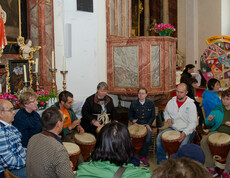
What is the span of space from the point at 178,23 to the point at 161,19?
919mm

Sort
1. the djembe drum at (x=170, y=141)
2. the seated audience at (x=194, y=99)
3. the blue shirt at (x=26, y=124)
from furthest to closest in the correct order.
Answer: the seated audience at (x=194, y=99), the djembe drum at (x=170, y=141), the blue shirt at (x=26, y=124)

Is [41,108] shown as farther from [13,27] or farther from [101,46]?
[101,46]

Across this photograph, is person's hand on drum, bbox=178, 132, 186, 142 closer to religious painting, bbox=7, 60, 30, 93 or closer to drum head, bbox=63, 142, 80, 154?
drum head, bbox=63, 142, 80, 154

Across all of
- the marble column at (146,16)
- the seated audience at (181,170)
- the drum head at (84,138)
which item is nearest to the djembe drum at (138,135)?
the drum head at (84,138)

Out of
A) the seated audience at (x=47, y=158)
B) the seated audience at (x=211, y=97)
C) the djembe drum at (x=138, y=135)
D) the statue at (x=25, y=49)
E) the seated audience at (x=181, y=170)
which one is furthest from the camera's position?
the statue at (x=25, y=49)

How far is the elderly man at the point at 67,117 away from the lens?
4707 millimetres

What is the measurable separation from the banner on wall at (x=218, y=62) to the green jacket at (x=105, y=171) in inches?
290

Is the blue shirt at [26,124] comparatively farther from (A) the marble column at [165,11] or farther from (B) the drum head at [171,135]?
(A) the marble column at [165,11]

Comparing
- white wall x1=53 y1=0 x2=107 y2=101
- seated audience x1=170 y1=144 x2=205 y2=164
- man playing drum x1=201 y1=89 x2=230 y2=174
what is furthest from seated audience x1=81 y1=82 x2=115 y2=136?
seated audience x1=170 y1=144 x2=205 y2=164

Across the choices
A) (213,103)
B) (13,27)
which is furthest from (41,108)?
(213,103)

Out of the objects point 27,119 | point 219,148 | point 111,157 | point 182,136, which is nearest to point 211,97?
point 182,136

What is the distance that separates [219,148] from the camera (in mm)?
4508

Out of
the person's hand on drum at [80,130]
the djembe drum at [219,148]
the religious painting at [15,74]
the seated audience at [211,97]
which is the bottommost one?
the djembe drum at [219,148]

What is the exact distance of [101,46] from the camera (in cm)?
759
